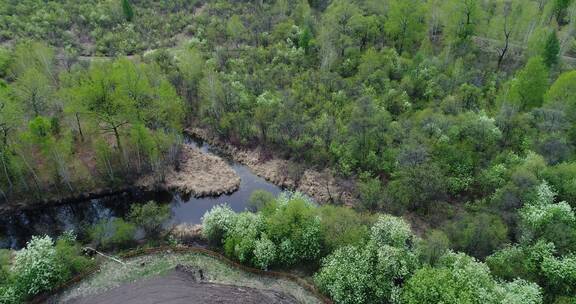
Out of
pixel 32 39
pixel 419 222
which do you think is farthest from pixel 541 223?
pixel 32 39

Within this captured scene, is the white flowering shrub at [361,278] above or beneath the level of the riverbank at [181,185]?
above

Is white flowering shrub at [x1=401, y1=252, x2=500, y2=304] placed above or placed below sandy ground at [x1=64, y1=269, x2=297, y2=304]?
above

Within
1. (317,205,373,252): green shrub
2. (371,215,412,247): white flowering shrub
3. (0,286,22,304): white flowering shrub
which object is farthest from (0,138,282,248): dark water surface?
(371,215,412,247): white flowering shrub

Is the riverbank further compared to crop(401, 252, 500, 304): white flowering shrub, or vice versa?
the riverbank

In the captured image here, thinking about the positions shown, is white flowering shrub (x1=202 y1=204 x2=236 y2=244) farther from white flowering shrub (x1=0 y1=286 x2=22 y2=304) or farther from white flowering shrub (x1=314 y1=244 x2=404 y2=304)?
white flowering shrub (x1=0 y1=286 x2=22 y2=304)

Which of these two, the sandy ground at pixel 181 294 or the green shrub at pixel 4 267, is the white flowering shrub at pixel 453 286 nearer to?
the sandy ground at pixel 181 294

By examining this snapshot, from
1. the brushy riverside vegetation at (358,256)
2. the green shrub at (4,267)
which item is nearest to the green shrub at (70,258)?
the green shrub at (4,267)

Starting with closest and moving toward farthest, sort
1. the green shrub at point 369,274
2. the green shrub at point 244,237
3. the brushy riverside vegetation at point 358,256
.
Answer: the brushy riverside vegetation at point 358,256, the green shrub at point 369,274, the green shrub at point 244,237
